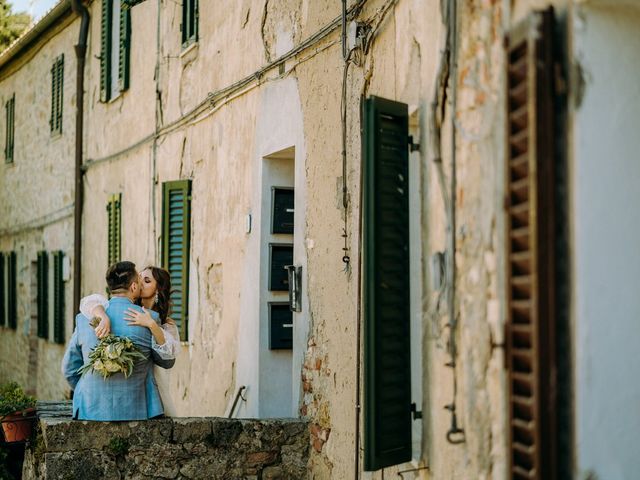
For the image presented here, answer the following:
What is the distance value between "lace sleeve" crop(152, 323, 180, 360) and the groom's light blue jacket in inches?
1.3

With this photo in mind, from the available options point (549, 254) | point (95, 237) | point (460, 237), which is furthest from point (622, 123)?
point (95, 237)

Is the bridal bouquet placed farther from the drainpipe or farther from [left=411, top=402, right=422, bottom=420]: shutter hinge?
the drainpipe

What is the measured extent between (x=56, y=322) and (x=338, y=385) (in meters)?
8.82

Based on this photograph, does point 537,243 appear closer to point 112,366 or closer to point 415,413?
point 415,413

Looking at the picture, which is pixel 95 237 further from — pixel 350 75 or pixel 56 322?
pixel 350 75

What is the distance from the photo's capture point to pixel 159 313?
21.3 feet

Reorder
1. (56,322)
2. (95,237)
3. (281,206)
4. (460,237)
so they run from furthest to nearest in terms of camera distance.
Answer: (56,322), (95,237), (281,206), (460,237)

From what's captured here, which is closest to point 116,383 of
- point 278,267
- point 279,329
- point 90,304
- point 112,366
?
point 112,366

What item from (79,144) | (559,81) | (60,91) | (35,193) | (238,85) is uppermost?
(60,91)

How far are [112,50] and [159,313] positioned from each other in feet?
20.8

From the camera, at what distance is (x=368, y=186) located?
4.72 metres

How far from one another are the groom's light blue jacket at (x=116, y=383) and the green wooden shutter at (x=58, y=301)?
793 cm

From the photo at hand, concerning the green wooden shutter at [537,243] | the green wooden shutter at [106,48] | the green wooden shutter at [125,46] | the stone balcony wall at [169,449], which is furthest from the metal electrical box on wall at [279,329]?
the green wooden shutter at [106,48]

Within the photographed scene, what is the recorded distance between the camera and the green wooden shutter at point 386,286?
4.70 metres
